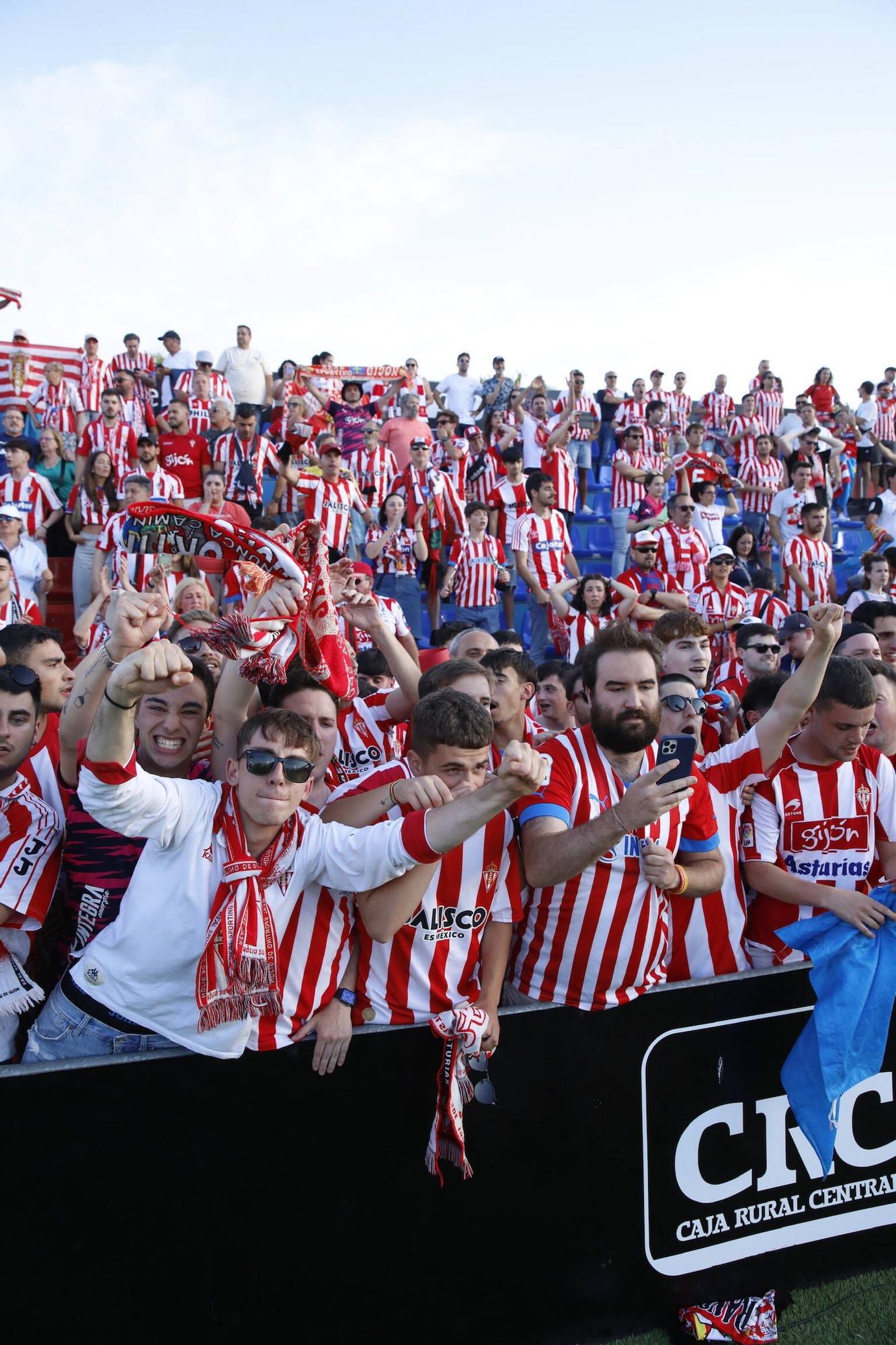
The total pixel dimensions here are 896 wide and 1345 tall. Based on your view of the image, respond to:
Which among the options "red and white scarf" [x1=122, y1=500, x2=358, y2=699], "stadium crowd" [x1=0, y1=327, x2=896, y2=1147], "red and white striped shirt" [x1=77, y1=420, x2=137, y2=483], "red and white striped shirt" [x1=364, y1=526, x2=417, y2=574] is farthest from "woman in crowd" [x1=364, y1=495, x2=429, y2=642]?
"red and white scarf" [x1=122, y1=500, x2=358, y2=699]

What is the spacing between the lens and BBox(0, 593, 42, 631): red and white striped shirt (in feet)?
21.5

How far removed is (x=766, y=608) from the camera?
8555 mm

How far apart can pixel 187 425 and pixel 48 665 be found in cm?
773

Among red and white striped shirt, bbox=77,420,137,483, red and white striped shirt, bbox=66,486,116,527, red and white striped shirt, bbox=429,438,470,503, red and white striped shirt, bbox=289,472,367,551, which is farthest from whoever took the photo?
red and white striped shirt, bbox=429,438,470,503

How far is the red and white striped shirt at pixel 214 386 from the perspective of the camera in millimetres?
12320

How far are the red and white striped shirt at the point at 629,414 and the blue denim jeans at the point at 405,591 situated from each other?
622 cm

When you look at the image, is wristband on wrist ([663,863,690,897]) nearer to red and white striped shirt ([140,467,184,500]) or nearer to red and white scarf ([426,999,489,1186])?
red and white scarf ([426,999,489,1186])

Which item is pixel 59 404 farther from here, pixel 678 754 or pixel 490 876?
pixel 678 754

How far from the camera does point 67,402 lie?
39.2ft

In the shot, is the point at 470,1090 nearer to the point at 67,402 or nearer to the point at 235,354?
the point at 67,402

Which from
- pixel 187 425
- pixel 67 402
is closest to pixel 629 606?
pixel 187 425

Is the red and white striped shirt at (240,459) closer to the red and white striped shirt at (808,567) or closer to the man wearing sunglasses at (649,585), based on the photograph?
the man wearing sunglasses at (649,585)

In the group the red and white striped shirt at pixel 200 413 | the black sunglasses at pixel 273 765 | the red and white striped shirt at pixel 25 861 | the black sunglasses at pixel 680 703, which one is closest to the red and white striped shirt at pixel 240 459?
the red and white striped shirt at pixel 200 413

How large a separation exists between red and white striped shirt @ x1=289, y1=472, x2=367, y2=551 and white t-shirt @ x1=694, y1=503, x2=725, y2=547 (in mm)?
3491
